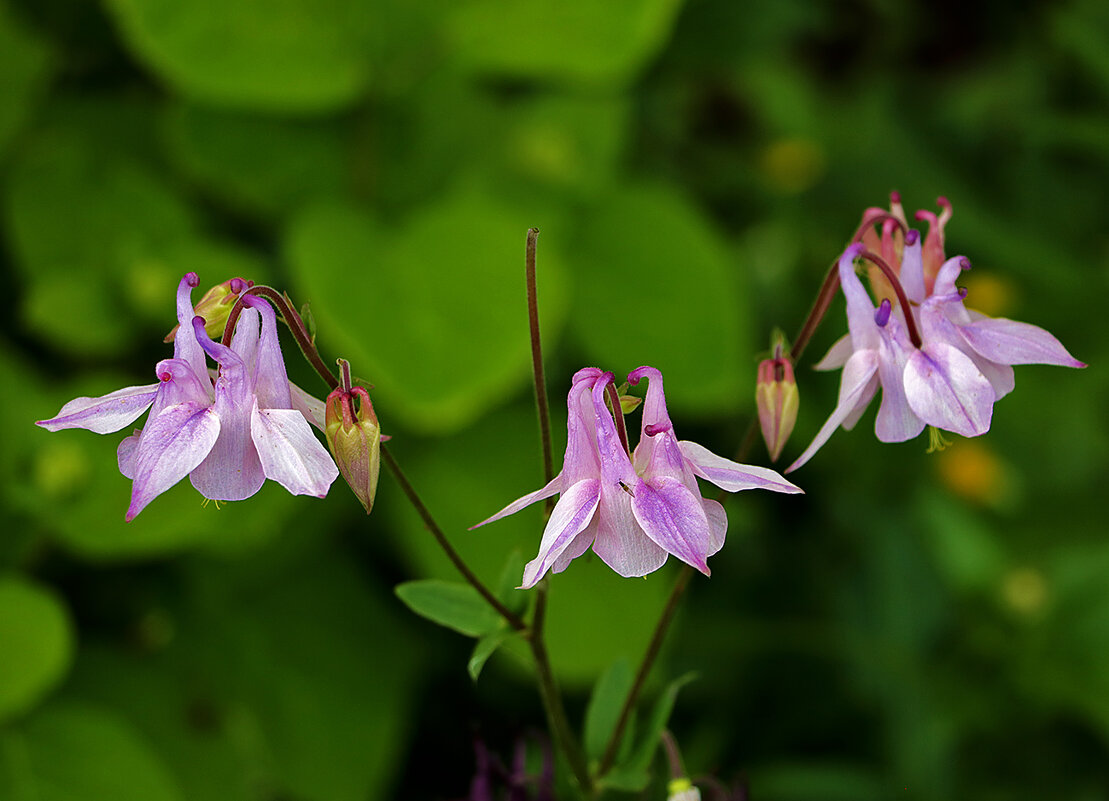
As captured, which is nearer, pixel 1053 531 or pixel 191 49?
pixel 191 49

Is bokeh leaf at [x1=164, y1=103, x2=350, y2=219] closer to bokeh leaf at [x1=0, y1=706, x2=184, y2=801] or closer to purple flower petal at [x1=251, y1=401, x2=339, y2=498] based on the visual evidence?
bokeh leaf at [x1=0, y1=706, x2=184, y2=801]

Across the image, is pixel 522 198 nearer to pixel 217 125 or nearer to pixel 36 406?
pixel 217 125

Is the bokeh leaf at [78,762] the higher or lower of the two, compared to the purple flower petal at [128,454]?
lower

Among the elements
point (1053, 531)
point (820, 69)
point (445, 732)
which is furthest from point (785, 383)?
point (820, 69)

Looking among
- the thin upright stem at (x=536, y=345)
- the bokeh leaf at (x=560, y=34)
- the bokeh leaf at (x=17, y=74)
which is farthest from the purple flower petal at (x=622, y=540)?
the bokeh leaf at (x=17, y=74)

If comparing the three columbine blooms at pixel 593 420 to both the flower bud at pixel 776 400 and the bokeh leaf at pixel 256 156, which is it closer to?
the flower bud at pixel 776 400

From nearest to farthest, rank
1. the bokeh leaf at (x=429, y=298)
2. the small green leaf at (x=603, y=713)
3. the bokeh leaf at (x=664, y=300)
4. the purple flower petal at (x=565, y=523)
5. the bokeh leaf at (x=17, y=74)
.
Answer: the purple flower petal at (x=565, y=523) → the small green leaf at (x=603, y=713) → the bokeh leaf at (x=429, y=298) → the bokeh leaf at (x=17, y=74) → the bokeh leaf at (x=664, y=300)

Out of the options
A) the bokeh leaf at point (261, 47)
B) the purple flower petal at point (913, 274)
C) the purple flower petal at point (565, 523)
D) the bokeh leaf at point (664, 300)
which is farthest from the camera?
the bokeh leaf at point (664, 300)

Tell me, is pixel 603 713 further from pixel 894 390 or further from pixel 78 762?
pixel 78 762
